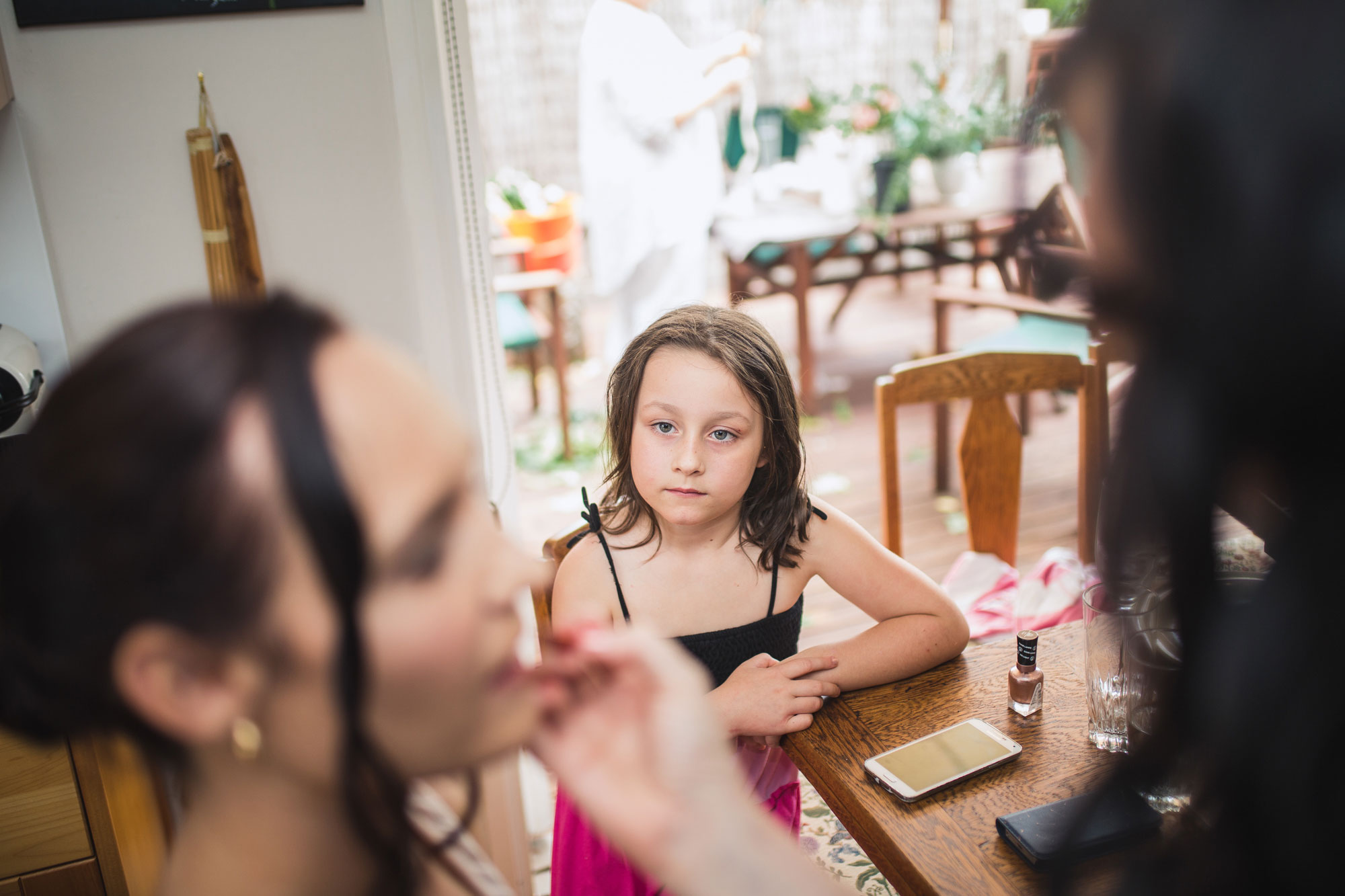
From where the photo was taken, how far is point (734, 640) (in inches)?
52.9

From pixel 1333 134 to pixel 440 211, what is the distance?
141 cm

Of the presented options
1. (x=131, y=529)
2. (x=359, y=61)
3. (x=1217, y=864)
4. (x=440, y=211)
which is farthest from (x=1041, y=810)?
(x=359, y=61)

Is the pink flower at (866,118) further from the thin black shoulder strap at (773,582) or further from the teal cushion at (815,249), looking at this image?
the thin black shoulder strap at (773,582)

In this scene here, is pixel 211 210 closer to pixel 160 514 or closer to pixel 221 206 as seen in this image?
pixel 221 206

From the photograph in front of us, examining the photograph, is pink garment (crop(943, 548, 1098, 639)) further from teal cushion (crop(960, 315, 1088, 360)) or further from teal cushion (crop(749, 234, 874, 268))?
teal cushion (crop(749, 234, 874, 268))

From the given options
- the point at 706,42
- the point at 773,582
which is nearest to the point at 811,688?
the point at 773,582

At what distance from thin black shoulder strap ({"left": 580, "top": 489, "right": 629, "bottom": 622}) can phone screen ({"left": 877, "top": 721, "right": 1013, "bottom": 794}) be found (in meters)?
0.39

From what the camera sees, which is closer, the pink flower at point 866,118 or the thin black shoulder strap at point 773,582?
the thin black shoulder strap at point 773,582

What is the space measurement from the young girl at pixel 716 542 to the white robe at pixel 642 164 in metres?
2.23

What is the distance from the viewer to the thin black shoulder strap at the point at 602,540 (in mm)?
1349

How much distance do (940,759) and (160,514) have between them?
802 mm

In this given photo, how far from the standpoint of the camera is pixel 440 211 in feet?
5.37

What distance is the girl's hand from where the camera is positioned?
1072mm

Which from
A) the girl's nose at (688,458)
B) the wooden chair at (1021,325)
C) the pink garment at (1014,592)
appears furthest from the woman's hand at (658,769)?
the wooden chair at (1021,325)
